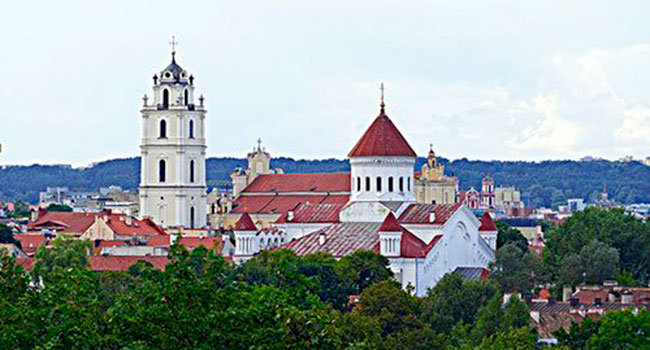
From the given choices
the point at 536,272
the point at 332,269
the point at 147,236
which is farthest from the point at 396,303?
the point at 147,236

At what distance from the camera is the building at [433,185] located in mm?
137750

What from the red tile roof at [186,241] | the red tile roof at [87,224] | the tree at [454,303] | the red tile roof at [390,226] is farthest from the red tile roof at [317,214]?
the tree at [454,303]

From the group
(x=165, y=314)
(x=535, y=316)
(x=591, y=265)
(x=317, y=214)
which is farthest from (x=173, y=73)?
(x=165, y=314)

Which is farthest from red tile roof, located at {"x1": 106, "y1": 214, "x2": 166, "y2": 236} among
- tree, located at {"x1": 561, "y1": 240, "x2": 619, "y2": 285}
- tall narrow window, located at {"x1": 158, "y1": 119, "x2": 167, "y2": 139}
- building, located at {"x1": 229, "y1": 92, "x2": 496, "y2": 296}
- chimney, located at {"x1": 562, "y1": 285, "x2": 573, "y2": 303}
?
chimney, located at {"x1": 562, "y1": 285, "x2": 573, "y2": 303}

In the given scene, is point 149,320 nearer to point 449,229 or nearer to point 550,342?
point 550,342

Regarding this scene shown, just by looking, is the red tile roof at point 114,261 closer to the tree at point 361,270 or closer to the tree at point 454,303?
the tree at point 361,270

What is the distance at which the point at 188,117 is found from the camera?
131m

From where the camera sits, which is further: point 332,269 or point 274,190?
point 274,190

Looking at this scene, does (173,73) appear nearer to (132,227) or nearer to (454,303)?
(132,227)

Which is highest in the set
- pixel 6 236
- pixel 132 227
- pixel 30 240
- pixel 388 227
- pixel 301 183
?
pixel 301 183

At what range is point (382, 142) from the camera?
91.2 metres

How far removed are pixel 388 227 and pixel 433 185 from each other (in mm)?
59881

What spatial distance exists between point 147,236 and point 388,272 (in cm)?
3601

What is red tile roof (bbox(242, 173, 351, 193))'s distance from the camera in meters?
123
